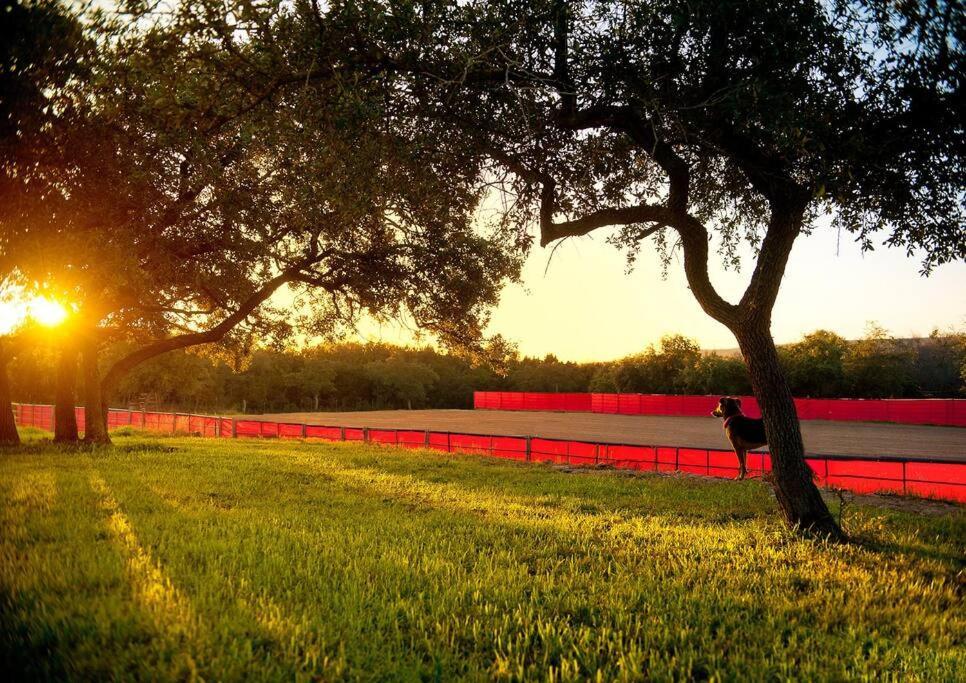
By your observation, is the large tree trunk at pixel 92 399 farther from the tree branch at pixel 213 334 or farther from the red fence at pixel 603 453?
the red fence at pixel 603 453

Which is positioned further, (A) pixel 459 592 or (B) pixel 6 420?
(B) pixel 6 420

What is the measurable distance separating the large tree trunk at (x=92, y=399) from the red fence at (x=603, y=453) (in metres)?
8.46

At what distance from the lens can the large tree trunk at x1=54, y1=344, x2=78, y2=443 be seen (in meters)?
19.7

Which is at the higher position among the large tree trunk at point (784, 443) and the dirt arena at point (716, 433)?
the large tree trunk at point (784, 443)

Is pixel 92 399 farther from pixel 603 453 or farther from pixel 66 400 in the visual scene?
pixel 603 453

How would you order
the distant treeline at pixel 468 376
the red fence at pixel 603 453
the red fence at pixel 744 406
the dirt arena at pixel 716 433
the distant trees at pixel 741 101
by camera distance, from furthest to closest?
1. the distant treeline at pixel 468 376
2. the red fence at pixel 744 406
3. the dirt arena at pixel 716 433
4. the red fence at pixel 603 453
5. the distant trees at pixel 741 101

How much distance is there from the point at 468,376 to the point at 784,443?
8772cm

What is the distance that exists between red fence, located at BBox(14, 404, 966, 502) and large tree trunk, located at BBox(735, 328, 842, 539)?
497 centimetres

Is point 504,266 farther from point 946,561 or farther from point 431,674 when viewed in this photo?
point 431,674

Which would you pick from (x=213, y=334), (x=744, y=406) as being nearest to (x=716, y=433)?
(x=744, y=406)

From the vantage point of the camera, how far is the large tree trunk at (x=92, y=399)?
1945 cm

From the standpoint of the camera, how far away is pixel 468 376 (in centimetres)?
9494

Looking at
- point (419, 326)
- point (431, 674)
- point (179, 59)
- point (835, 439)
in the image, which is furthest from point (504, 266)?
point (835, 439)

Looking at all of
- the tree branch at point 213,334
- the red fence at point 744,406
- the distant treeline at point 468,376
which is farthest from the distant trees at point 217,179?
the red fence at point 744,406
